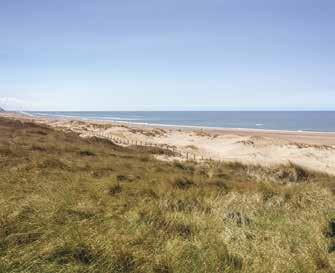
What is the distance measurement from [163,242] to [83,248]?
1.06m

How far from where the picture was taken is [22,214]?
486 cm

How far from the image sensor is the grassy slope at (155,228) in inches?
158

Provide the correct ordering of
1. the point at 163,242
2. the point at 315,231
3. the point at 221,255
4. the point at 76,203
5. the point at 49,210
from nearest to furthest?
the point at 221,255
the point at 163,242
the point at 49,210
the point at 315,231
the point at 76,203

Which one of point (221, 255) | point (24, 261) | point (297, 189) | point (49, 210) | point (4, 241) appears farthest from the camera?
point (297, 189)

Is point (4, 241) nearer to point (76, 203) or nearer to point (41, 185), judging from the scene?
point (76, 203)

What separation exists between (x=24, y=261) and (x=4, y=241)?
0.56 meters

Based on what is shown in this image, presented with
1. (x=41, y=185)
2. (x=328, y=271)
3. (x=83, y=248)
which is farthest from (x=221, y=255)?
(x=41, y=185)

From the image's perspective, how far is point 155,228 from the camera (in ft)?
17.3

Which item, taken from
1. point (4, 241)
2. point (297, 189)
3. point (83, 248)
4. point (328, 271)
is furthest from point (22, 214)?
point (297, 189)

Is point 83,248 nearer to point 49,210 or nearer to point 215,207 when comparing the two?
point 49,210

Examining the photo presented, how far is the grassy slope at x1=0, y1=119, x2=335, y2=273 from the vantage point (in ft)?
13.1

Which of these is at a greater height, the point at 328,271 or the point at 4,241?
the point at 4,241

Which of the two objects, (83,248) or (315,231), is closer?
(83,248)

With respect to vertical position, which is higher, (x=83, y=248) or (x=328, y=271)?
(x=83, y=248)
